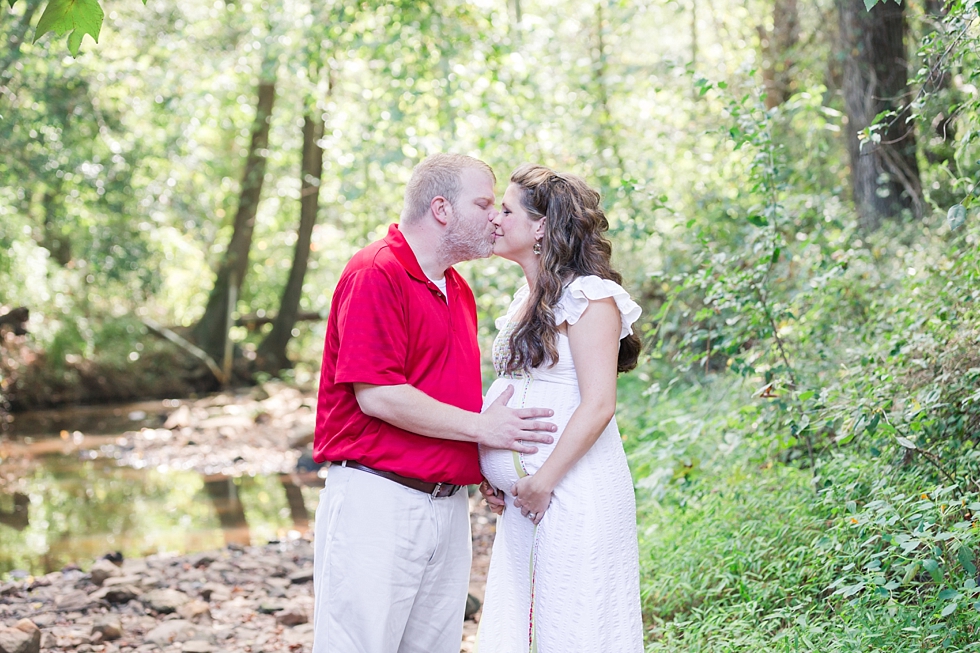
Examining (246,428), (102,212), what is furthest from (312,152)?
(246,428)

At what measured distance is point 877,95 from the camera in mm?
7605

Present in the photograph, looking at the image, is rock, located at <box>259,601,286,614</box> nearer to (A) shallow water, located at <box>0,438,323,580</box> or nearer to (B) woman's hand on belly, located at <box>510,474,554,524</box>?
(A) shallow water, located at <box>0,438,323,580</box>

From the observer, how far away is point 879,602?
3.60 metres

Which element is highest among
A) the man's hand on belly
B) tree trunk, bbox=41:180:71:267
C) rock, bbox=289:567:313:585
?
tree trunk, bbox=41:180:71:267

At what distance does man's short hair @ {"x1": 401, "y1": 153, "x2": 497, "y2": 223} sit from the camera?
120 inches

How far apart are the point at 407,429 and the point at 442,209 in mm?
762

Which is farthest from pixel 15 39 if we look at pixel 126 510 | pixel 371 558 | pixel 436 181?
pixel 371 558

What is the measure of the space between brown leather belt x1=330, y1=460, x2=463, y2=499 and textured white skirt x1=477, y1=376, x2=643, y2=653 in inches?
6.9

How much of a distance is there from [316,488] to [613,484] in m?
7.17

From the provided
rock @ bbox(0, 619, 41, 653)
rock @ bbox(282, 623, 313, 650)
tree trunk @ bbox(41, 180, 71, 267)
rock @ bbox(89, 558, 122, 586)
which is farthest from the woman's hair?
tree trunk @ bbox(41, 180, 71, 267)

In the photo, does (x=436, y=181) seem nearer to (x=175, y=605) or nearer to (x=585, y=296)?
(x=585, y=296)

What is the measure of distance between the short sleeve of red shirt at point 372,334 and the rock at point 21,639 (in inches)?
98.1

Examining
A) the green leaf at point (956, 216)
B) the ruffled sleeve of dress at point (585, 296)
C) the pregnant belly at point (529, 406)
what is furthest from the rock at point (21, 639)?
the green leaf at point (956, 216)

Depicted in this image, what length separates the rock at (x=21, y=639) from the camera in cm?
412
